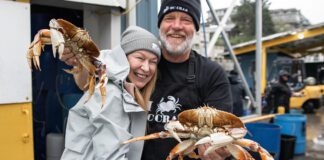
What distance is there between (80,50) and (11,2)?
1411 millimetres

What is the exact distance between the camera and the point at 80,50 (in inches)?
73.8

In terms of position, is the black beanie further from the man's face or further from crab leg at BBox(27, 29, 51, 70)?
crab leg at BBox(27, 29, 51, 70)

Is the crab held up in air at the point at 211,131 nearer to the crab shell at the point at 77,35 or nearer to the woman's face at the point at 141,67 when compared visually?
the woman's face at the point at 141,67

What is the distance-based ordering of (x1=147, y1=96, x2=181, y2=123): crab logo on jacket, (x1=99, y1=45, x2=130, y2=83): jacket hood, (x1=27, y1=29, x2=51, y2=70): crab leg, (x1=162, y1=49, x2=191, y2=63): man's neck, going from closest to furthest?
(x1=27, y1=29, x2=51, y2=70): crab leg
(x1=99, y1=45, x2=130, y2=83): jacket hood
(x1=147, y1=96, x2=181, y2=123): crab logo on jacket
(x1=162, y1=49, x2=191, y2=63): man's neck

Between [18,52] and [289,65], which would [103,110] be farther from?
[289,65]

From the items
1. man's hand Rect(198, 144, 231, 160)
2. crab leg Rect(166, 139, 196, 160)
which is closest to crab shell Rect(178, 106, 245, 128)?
crab leg Rect(166, 139, 196, 160)

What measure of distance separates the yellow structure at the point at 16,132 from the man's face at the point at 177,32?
1467mm

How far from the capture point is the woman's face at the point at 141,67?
7.35 feet

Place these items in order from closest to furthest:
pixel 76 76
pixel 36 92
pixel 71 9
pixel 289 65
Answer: pixel 76 76 < pixel 71 9 < pixel 36 92 < pixel 289 65

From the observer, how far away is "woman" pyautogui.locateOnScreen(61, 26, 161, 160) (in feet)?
6.40

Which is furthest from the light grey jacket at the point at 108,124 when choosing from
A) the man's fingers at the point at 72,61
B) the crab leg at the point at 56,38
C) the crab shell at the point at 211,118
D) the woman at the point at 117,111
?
the crab leg at the point at 56,38

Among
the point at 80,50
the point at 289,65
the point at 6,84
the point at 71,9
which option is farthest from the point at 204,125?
the point at 289,65

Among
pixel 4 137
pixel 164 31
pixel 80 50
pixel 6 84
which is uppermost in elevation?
pixel 164 31

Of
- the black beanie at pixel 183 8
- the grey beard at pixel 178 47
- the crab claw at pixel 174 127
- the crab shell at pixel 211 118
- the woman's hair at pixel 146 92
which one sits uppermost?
the black beanie at pixel 183 8
